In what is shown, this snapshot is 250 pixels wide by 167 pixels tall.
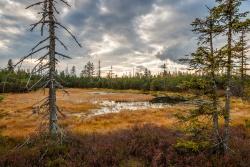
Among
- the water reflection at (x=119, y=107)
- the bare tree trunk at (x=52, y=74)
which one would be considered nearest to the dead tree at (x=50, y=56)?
the bare tree trunk at (x=52, y=74)

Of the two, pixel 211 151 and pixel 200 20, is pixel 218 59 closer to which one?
pixel 200 20

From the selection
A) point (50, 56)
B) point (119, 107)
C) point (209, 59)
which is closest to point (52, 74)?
point (50, 56)

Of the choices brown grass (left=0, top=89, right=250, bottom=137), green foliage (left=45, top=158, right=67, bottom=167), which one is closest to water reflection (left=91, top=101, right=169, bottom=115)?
brown grass (left=0, top=89, right=250, bottom=137)

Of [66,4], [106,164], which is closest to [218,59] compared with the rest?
[106,164]

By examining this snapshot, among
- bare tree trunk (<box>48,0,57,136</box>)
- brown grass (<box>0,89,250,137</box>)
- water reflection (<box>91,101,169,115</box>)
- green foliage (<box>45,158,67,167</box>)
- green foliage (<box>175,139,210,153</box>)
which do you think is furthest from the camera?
water reflection (<box>91,101,169,115</box>)

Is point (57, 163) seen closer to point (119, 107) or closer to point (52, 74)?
point (52, 74)

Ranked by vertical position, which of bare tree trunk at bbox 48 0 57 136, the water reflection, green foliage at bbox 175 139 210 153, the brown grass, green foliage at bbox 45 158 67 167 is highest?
bare tree trunk at bbox 48 0 57 136

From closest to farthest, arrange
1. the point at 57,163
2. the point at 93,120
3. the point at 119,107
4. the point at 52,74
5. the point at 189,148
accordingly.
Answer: the point at 57,163
the point at 189,148
the point at 52,74
the point at 93,120
the point at 119,107

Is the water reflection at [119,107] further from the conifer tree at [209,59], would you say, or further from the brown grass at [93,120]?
the conifer tree at [209,59]

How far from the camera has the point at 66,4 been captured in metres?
12.7

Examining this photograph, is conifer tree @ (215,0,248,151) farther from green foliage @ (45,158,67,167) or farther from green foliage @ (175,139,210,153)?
green foliage @ (45,158,67,167)

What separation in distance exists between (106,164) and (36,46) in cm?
663

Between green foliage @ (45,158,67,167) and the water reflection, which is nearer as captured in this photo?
green foliage @ (45,158,67,167)

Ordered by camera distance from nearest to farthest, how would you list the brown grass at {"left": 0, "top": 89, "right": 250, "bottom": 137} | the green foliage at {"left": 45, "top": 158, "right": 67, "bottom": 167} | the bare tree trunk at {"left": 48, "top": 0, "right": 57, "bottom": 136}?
the green foliage at {"left": 45, "top": 158, "right": 67, "bottom": 167} < the bare tree trunk at {"left": 48, "top": 0, "right": 57, "bottom": 136} < the brown grass at {"left": 0, "top": 89, "right": 250, "bottom": 137}
